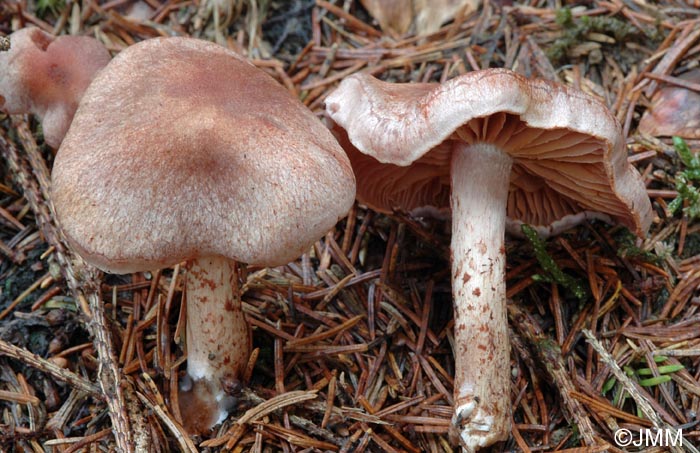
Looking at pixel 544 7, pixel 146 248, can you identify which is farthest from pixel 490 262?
pixel 544 7

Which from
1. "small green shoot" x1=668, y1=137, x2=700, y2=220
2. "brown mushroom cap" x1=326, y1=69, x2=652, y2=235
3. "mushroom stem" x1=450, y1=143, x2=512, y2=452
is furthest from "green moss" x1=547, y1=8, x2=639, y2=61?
"mushroom stem" x1=450, y1=143, x2=512, y2=452

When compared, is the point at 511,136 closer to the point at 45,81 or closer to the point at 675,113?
the point at 675,113

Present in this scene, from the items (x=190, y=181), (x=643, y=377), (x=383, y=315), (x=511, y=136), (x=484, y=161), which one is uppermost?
(x=190, y=181)

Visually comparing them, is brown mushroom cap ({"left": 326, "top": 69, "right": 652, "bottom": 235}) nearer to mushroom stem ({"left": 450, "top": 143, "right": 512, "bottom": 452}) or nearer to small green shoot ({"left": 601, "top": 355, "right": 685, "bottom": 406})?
mushroom stem ({"left": 450, "top": 143, "right": 512, "bottom": 452})

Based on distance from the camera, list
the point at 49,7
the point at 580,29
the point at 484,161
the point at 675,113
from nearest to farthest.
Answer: the point at 484,161
the point at 675,113
the point at 580,29
the point at 49,7

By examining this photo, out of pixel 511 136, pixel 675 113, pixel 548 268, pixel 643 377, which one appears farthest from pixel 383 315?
pixel 675 113

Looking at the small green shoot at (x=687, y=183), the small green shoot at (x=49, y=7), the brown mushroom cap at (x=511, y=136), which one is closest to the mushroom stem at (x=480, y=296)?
the brown mushroom cap at (x=511, y=136)

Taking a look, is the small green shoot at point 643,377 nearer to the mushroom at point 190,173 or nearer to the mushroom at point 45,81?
the mushroom at point 190,173
